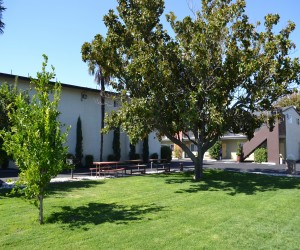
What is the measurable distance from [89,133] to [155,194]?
17.4 metres

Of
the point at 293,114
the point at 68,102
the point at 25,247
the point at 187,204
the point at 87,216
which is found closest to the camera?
the point at 25,247

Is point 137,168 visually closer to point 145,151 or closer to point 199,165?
point 145,151

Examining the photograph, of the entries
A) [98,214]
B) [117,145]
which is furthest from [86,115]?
[98,214]

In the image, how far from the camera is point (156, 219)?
891cm

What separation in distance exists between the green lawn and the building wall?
22.5 m

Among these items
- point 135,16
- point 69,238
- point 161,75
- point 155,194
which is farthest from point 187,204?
point 135,16

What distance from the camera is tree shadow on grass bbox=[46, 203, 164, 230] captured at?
872 centimetres

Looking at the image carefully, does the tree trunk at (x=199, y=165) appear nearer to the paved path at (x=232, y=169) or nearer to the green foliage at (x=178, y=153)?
the paved path at (x=232, y=169)

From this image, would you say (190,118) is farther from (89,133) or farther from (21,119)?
(89,133)

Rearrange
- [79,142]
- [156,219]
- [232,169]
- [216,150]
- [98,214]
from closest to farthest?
[156,219] < [98,214] < [232,169] < [79,142] < [216,150]

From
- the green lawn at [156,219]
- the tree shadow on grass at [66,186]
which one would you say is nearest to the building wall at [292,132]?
the green lawn at [156,219]

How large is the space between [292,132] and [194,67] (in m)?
24.9

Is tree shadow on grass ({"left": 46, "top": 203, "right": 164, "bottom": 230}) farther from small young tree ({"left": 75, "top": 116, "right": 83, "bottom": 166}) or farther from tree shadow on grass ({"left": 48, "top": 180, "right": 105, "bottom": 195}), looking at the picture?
small young tree ({"left": 75, "top": 116, "right": 83, "bottom": 166})

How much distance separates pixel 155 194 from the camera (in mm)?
13219
